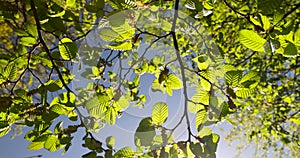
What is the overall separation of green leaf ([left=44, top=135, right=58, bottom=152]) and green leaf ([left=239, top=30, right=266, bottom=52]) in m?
0.73

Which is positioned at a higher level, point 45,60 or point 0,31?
point 45,60

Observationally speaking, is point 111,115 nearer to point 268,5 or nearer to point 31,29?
point 31,29

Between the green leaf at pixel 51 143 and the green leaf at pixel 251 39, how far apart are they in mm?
730

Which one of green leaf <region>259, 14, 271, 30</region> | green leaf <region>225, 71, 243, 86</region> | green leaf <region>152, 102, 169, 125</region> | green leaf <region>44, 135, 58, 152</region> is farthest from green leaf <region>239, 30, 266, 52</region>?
green leaf <region>44, 135, 58, 152</region>

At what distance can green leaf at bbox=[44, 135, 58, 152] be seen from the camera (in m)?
1.05

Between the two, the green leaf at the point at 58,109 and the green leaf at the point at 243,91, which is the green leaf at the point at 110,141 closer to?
the green leaf at the point at 58,109

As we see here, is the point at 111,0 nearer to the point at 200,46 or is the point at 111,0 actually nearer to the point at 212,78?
the point at 212,78

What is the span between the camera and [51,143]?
105cm

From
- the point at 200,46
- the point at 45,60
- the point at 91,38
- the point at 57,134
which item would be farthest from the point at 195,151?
the point at 91,38

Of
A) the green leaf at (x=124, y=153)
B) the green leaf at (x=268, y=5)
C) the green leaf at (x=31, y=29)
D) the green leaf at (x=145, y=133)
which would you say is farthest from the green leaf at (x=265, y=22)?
the green leaf at (x=31, y=29)

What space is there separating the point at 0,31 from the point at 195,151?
5337mm

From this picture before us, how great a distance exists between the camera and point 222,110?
0.91 meters

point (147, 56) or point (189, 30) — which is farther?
point (189, 30)

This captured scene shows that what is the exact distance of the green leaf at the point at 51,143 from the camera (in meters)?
1.05
